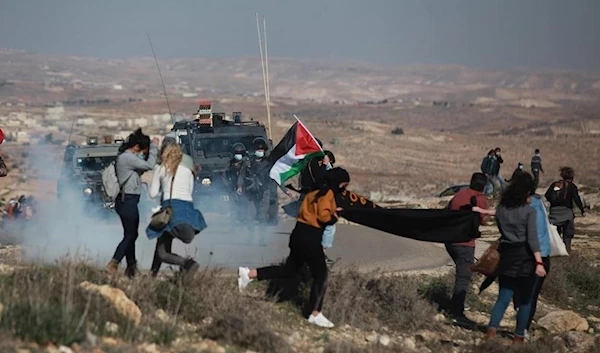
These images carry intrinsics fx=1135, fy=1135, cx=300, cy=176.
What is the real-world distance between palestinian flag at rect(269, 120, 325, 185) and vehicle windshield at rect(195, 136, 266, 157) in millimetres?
6835

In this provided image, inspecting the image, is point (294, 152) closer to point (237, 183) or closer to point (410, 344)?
point (237, 183)

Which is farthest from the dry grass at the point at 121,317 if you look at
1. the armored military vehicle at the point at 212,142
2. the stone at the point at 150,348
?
the armored military vehicle at the point at 212,142

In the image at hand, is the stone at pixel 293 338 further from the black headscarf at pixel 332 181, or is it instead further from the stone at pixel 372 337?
the black headscarf at pixel 332 181

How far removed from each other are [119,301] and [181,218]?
1.69 meters

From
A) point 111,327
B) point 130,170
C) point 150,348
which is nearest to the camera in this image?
point 150,348

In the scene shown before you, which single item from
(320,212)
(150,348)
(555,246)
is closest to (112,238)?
(320,212)

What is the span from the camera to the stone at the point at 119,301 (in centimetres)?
952

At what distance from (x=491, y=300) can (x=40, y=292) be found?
277 inches

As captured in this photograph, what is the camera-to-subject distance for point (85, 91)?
141 m

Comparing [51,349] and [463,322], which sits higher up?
[51,349]

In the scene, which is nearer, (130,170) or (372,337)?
(372,337)

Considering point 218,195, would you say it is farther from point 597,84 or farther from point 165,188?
point 597,84

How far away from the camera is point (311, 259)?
35.9 feet

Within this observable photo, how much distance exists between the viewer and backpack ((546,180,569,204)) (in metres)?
16.9
